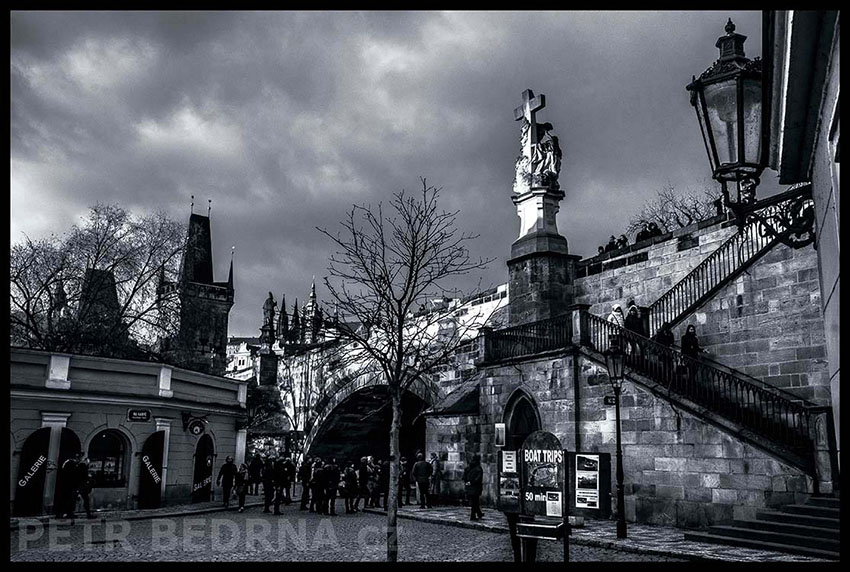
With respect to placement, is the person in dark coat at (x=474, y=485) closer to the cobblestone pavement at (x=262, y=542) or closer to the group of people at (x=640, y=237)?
the cobblestone pavement at (x=262, y=542)

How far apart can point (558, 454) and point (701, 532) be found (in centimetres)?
685

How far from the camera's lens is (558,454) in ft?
29.7

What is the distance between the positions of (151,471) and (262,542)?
849cm

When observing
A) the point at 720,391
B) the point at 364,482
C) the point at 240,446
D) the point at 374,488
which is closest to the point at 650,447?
the point at 720,391

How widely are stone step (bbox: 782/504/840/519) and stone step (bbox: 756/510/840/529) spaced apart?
13 cm

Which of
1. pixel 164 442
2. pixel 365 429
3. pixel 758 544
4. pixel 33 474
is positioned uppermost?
pixel 365 429

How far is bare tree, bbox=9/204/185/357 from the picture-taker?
32.2m

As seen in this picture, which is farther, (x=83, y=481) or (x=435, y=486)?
(x=435, y=486)

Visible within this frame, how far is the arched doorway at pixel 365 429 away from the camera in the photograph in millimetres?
38188

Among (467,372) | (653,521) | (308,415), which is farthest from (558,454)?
(308,415)

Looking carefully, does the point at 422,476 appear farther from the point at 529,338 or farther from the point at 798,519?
the point at 798,519

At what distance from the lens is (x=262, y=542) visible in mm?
14250

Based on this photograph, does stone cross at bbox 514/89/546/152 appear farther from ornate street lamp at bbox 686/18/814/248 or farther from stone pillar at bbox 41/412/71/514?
ornate street lamp at bbox 686/18/814/248

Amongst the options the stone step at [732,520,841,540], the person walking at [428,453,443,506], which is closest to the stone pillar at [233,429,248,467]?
the person walking at [428,453,443,506]
